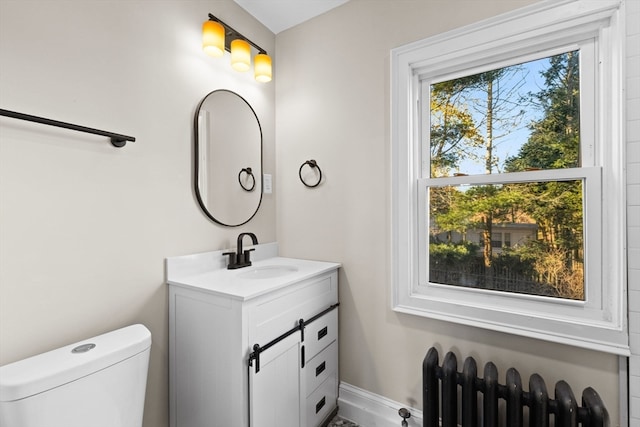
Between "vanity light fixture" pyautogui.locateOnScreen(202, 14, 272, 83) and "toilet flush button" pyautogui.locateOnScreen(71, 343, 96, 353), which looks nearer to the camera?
"toilet flush button" pyautogui.locateOnScreen(71, 343, 96, 353)

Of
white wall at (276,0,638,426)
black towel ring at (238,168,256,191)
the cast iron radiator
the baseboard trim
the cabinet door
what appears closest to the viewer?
the cast iron radiator

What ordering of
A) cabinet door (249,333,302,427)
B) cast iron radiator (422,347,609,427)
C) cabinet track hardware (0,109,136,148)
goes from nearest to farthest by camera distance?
1. cabinet track hardware (0,109,136,148)
2. cast iron radiator (422,347,609,427)
3. cabinet door (249,333,302,427)

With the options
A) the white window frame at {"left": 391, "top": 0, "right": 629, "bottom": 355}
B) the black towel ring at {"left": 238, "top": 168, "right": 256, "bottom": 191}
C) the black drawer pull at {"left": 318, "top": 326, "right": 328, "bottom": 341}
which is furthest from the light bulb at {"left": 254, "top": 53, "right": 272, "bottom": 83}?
the black drawer pull at {"left": 318, "top": 326, "right": 328, "bottom": 341}

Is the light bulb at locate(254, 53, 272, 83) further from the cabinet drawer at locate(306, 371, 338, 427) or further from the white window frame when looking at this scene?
the cabinet drawer at locate(306, 371, 338, 427)

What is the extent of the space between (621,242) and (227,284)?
1.52 m

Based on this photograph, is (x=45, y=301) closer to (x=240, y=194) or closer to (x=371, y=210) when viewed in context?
(x=240, y=194)

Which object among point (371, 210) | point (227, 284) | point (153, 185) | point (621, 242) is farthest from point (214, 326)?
point (621, 242)

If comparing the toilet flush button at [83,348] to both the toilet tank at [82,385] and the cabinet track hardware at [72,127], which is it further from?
the cabinet track hardware at [72,127]

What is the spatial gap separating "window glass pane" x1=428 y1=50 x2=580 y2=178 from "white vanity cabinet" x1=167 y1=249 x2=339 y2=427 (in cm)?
94

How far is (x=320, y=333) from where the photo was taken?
1549 millimetres

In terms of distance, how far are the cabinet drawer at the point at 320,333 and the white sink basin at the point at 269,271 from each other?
31 centimetres

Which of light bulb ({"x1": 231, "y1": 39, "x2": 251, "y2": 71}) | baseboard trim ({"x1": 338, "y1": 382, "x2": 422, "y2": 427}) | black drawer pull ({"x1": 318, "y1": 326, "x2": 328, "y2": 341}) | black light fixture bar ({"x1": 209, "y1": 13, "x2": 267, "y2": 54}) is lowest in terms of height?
baseboard trim ({"x1": 338, "y1": 382, "x2": 422, "y2": 427})

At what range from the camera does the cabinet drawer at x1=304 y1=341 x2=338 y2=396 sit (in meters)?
1.46

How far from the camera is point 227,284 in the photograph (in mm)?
1264
